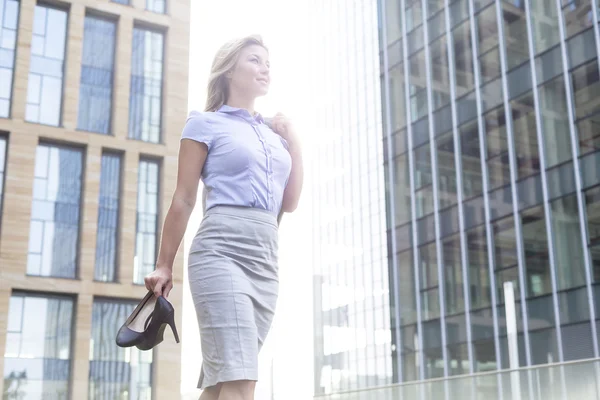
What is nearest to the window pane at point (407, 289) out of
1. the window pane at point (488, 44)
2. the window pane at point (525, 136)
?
the window pane at point (525, 136)

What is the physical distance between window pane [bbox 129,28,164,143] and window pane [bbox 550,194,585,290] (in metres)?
10.2

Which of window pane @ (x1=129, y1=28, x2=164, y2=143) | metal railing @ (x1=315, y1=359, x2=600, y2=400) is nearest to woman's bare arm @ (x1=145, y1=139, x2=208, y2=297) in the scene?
metal railing @ (x1=315, y1=359, x2=600, y2=400)

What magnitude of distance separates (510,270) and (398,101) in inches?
382

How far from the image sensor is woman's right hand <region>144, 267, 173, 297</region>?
5.76 feet

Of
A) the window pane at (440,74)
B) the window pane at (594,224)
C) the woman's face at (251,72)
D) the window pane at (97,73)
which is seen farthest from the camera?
the window pane at (440,74)

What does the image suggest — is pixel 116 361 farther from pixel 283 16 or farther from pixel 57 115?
pixel 283 16

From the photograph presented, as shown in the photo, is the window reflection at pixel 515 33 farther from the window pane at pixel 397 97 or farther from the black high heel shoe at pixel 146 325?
the black high heel shoe at pixel 146 325

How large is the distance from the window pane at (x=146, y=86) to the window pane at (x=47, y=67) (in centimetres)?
182

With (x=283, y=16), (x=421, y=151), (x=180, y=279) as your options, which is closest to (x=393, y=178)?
(x=421, y=151)

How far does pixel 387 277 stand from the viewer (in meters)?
31.3

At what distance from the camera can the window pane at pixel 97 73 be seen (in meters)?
22.8

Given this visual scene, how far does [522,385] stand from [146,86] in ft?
65.3

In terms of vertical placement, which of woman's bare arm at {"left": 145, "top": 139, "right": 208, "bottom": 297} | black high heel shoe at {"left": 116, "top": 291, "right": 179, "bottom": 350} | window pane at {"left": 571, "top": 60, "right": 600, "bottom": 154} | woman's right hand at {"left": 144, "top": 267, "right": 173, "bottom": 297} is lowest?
black high heel shoe at {"left": 116, "top": 291, "right": 179, "bottom": 350}

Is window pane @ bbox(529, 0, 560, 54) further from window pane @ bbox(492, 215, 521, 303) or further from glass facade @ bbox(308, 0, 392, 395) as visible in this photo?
glass facade @ bbox(308, 0, 392, 395)
